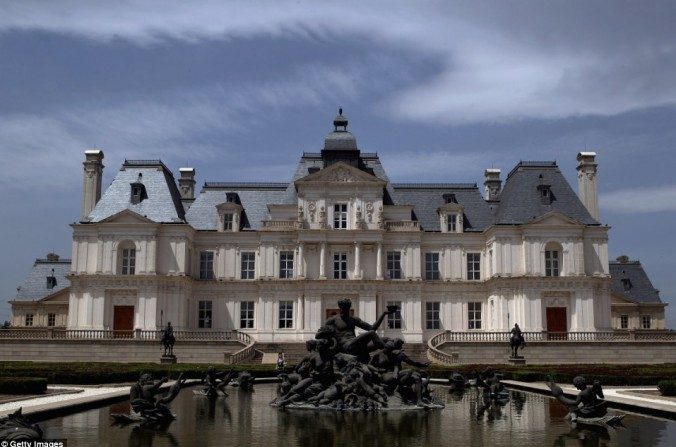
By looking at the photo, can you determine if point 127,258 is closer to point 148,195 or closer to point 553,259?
point 148,195

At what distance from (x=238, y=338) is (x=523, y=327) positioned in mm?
21822

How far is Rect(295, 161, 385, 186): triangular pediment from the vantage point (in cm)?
6066

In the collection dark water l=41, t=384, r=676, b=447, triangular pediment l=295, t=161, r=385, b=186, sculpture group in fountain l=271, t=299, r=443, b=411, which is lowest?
dark water l=41, t=384, r=676, b=447

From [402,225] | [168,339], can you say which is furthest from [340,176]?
[168,339]

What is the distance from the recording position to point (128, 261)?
5934 cm

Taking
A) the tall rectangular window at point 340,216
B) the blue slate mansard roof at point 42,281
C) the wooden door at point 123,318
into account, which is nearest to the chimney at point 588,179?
the tall rectangular window at point 340,216

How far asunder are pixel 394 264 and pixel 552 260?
41.5ft

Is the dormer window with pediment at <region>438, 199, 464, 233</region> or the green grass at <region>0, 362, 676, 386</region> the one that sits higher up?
the dormer window with pediment at <region>438, 199, 464, 233</region>

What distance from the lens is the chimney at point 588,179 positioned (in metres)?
63.6

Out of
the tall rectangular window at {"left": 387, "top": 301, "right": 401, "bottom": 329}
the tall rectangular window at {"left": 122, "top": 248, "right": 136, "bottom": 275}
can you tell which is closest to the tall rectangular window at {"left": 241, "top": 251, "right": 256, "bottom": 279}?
the tall rectangular window at {"left": 122, "top": 248, "right": 136, "bottom": 275}

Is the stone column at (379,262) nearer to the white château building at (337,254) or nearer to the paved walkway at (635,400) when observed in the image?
the white château building at (337,254)

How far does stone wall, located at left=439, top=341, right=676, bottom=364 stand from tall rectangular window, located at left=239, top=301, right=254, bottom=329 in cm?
1832

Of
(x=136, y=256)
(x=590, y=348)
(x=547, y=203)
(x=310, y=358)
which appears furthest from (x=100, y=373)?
(x=547, y=203)

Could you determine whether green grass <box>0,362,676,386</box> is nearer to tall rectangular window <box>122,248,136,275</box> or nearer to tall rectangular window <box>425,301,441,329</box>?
tall rectangular window <box>122,248,136,275</box>
